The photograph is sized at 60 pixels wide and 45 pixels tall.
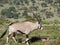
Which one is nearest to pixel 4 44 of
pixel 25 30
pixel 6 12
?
pixel 25 30

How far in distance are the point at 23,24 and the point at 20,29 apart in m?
0.49

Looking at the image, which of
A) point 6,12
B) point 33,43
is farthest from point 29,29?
point 6,12

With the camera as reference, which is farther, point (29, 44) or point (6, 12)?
point (6, 12)

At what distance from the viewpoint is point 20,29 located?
16438 mm

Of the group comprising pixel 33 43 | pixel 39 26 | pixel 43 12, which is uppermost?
pixel 39 26

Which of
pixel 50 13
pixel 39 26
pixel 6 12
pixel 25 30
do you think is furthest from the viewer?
pixel 50 13

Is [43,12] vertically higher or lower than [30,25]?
lower

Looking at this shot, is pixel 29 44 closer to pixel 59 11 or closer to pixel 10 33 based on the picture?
pixel 10 33

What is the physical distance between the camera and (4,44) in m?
17.0

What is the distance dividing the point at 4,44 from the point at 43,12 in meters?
177

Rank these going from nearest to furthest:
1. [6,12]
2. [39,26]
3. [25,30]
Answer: [25,30] → [39,26] → [6,12]

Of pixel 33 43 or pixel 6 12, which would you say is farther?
pixel 6 12

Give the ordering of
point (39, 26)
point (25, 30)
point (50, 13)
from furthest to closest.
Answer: point (50, 13) < point (39, 26) < point (25, 30)

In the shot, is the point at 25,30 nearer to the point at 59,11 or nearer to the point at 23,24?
the point at 23,24
